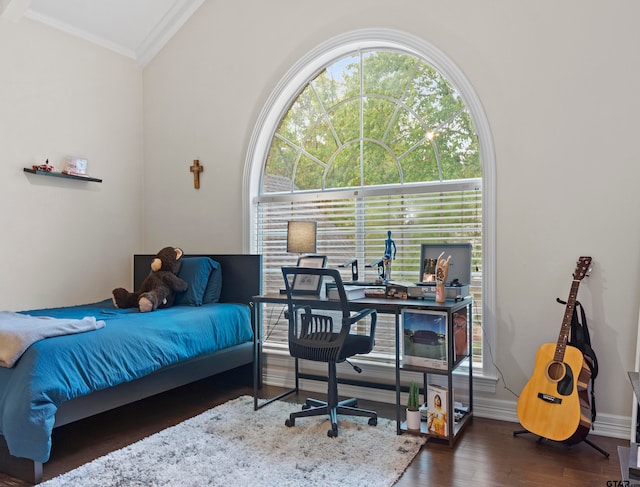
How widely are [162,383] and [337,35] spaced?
268cm

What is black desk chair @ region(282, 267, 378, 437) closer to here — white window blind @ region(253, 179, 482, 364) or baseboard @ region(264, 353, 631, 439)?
baseboard @ region(264, 353, 631, 439)

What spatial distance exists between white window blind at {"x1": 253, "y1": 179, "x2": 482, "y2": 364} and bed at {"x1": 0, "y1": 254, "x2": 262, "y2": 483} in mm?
278

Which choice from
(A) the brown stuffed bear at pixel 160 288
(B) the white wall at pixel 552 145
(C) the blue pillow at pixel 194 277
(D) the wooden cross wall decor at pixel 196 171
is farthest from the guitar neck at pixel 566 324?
(D) the wooden cross wall decor at pixel 196 171

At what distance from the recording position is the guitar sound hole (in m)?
2.67

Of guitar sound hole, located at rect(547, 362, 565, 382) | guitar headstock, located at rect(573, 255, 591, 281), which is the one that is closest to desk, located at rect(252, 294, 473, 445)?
guitar sound hole, located at rect(547, 362, 565, 382)

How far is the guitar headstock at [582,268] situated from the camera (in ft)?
9.30

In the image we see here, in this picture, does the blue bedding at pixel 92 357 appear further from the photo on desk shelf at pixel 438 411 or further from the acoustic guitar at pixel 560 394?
the acoustic guitar at pixel 560 394

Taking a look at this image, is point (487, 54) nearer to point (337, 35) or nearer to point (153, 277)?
point (337, 35)

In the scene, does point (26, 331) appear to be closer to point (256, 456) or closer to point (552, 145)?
point (256, 456)

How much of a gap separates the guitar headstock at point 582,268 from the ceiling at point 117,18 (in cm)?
361

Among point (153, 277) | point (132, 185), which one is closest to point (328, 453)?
point (153, 277)

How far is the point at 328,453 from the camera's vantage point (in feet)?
8.60

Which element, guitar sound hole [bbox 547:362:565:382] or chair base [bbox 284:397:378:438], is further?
chair base [bbox 284:397:378:438]

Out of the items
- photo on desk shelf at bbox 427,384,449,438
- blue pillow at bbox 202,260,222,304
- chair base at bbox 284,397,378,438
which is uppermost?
blue pillow at bbox 202,260,222,304
